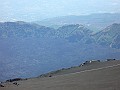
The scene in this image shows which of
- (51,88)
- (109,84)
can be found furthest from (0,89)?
(109,84)

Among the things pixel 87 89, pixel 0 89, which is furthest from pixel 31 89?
pixel 87 89

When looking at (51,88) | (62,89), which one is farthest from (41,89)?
(62,89)

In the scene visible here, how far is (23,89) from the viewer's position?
158ft

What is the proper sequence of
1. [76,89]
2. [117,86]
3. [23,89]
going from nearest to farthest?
1. [117,86]
2. [76,89]
3. [23,89]

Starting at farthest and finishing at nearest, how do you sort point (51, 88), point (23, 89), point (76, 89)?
1. point (23, 89)
2. point (51, 88)
3. point (76, 89)

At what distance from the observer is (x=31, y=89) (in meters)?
46.8

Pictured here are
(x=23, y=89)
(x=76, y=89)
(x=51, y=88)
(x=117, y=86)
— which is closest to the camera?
(x=117, y=86)

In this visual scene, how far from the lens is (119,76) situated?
45.4 metres

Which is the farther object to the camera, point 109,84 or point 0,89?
point 0,89

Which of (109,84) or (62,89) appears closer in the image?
(109,84)

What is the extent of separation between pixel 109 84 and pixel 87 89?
A: 8.18 ft

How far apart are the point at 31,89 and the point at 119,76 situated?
11291mm

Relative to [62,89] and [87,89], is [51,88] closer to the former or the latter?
[62,89]

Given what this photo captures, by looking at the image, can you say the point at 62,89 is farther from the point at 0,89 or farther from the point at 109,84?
the point at 0,89
